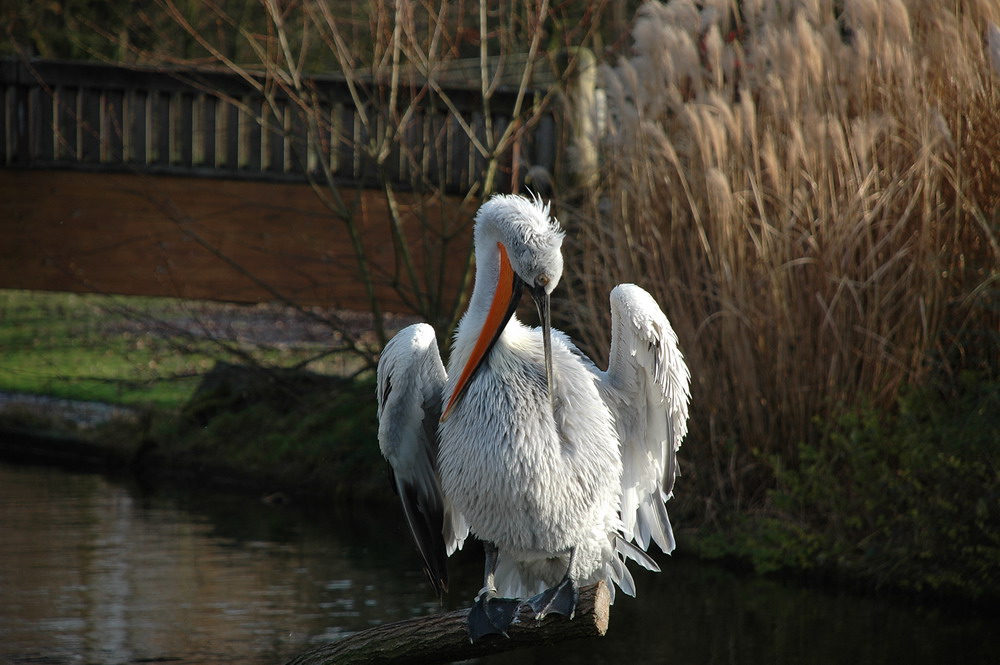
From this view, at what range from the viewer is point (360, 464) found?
7449mm

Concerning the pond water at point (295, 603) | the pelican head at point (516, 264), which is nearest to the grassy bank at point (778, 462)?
the pond water at point (295, 603)

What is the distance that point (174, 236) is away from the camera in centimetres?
795

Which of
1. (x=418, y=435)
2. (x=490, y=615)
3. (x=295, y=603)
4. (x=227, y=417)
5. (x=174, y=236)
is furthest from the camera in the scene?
(x=227, y=417)

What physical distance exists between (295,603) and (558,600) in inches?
101

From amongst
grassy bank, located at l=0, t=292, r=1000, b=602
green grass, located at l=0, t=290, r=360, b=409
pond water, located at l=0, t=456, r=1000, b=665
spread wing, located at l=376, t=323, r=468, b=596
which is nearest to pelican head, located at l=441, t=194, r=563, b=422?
spread wing, located at l=376, t=323, r=468, b=596

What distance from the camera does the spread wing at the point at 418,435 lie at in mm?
3332

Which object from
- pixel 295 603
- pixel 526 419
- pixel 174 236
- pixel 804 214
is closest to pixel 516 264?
pixel 526 419

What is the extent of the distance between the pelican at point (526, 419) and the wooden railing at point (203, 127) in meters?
4.45

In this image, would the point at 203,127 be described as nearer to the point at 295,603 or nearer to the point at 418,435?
the point at 295,603

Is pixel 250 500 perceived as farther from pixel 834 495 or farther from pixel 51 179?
pixel 834 495

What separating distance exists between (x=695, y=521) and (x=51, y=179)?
190 inches

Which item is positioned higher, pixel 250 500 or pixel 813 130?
pixel 813 130

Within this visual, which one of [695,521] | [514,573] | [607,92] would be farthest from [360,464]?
[514,573]

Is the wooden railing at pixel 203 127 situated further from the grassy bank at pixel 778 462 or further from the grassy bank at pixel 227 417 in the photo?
the grassy bank at pixel 778 462
